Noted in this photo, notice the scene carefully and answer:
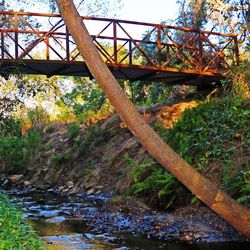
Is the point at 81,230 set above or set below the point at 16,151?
below

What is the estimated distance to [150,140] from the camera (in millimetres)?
6008

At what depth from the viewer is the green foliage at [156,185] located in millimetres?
8617

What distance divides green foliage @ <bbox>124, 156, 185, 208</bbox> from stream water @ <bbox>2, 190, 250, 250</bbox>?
35.7 inches

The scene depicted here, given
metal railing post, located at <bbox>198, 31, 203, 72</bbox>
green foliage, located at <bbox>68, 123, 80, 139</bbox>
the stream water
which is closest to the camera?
the stream water

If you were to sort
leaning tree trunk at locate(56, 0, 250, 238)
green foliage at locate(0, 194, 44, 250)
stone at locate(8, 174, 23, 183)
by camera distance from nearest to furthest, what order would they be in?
1. green foliage at locate(0, 194, 44, 250)
2. leaning tree trunk at locate(56, 0, 250, 238)
3. stone at locate(8, 174, 23, 183)

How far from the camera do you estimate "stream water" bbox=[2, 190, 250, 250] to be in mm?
6332

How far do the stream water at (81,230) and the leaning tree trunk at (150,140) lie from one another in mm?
565

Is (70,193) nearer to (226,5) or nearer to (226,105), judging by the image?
(226,105)

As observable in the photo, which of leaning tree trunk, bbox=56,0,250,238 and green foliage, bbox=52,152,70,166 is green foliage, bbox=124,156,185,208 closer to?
leaning tree trunk, bbox=56,0,250,238

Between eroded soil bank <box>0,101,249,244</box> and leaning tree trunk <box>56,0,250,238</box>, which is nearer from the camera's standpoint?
leaning tree trunk <box>56,0,250,238</box>

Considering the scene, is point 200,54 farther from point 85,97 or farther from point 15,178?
point 85,97

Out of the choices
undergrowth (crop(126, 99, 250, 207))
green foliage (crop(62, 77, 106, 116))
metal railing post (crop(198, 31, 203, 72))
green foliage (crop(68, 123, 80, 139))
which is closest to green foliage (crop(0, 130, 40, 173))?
green foliage (crop(68, 123, 80, 139))

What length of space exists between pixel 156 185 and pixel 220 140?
1.60 metres

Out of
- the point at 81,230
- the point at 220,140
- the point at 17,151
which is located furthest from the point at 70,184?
the point at 81,230
